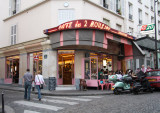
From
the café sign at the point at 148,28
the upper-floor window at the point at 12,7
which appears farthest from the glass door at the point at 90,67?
the upper-floor window at the point at 12,7

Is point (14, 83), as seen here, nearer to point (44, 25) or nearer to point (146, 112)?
point (44, 25)

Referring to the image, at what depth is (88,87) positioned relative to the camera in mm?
15336

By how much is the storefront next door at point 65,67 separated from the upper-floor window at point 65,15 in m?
2.53

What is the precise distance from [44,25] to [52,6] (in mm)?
1742

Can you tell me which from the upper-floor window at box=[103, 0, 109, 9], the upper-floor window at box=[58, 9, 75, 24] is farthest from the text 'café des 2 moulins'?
the upper-floor window at box=[103, 0, 109, 9]

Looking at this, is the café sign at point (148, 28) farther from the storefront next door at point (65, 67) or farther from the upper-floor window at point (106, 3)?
the storefront next door at point (65, 67)

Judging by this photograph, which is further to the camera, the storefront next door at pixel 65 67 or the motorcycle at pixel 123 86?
the storefront next door at pixel 65 67

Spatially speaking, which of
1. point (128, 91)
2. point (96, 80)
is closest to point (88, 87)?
point (96, 80)

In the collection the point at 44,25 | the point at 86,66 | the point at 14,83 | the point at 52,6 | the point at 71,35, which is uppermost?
the point at 52,6

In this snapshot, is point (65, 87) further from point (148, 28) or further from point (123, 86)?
point (148, 28)

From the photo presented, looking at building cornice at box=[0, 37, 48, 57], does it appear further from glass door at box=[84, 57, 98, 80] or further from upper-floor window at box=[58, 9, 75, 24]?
glass door at box=[84, 57, 98, 80]

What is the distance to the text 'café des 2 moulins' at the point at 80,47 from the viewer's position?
538 inches

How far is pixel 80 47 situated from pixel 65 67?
2215 millimetres

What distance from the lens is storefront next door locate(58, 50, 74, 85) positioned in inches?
608
